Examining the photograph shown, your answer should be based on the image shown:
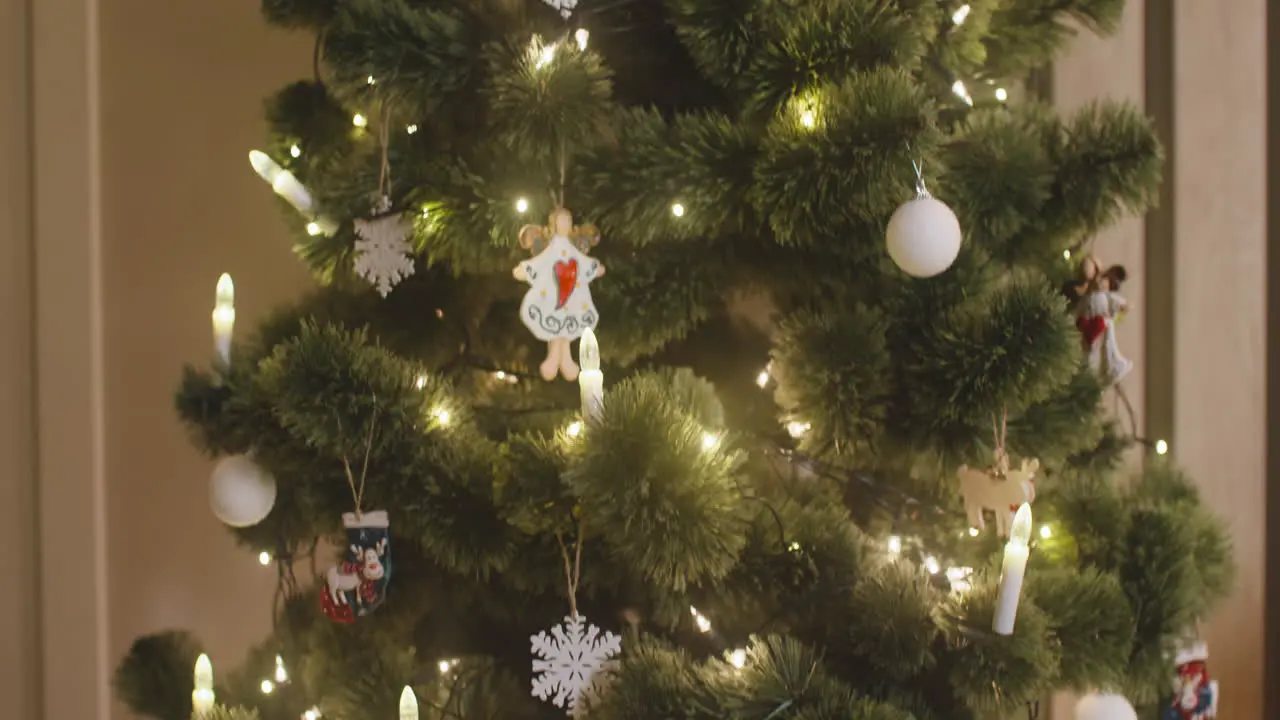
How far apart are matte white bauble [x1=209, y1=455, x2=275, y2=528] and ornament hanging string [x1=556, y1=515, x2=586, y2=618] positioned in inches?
8.6

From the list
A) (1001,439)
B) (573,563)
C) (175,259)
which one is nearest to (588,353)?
(573,563)

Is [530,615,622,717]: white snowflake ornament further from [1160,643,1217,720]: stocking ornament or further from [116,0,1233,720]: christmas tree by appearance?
[1160,643,1217,720]: stocking ornament

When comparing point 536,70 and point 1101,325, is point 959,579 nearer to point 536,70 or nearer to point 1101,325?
point 1101,325

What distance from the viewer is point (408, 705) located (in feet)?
2.00

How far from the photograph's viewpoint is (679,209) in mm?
637

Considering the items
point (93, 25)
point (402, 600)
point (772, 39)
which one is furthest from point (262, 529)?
point (93, 25)

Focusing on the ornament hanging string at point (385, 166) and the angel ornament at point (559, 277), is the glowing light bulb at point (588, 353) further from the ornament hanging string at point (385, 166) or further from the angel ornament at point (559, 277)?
the ornament hanging string at point (385, 166)

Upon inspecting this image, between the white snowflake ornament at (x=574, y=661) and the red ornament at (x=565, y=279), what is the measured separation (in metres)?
0.21

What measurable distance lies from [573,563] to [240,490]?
0.24 meters

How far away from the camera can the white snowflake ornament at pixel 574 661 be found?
61 cm

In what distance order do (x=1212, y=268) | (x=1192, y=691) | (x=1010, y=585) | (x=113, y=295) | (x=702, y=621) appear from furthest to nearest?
(x=113, y=295), (x=1212, y=268), (x=1192, y=691), (x=702, y=621), (x=1010, y=585)

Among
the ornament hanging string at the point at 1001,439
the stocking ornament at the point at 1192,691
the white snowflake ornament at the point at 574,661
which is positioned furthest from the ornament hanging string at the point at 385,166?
the stocking ornament at the point at 1192,691

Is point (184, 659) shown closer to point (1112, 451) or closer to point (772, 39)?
point (772, 39)

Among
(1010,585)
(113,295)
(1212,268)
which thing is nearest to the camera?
(1010,585)
